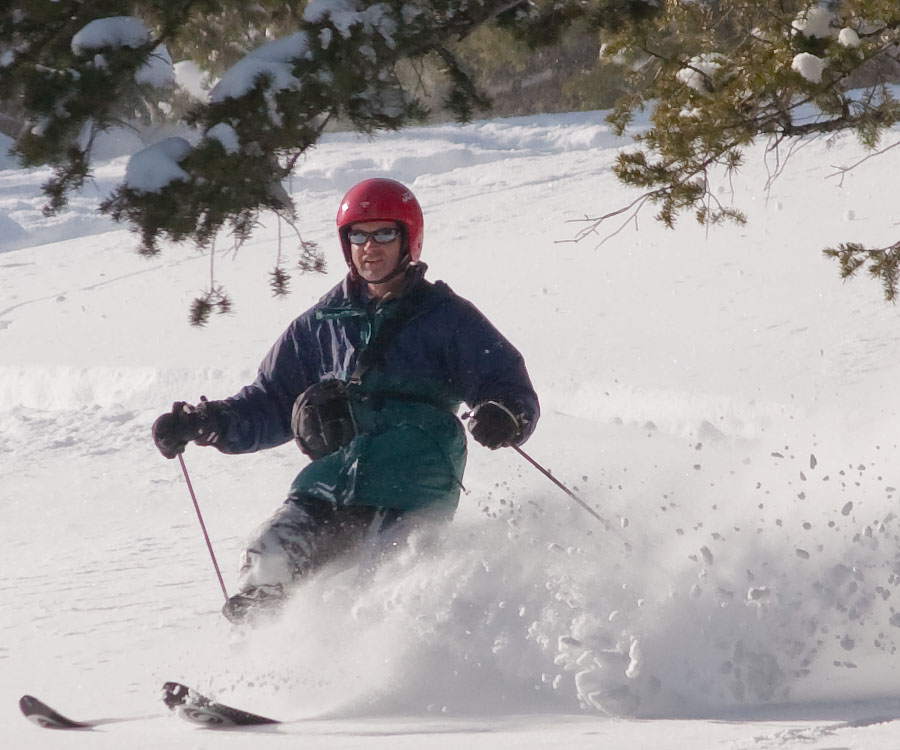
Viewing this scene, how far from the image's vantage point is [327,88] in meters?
5.15

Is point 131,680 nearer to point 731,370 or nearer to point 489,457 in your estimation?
point 489,457

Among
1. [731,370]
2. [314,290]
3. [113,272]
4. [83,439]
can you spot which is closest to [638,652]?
[731,370]

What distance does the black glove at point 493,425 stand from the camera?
422 centimetres

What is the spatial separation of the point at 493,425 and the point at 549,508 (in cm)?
70

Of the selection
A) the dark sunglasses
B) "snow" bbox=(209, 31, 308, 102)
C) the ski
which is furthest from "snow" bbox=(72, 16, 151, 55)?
the ski

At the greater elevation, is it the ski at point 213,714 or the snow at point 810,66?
the snow at point 810,66

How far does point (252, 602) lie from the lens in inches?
165

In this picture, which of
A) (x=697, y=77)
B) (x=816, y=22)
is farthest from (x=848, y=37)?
(x=697, y=77)

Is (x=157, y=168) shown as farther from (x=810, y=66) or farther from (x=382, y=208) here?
(x=810, y=66)

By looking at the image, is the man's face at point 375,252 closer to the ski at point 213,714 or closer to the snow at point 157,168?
the snow at point 157,168

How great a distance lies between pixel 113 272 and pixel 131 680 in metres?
12.6

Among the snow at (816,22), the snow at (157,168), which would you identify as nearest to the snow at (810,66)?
the snow at (816,22)

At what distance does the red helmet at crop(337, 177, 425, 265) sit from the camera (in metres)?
4.63

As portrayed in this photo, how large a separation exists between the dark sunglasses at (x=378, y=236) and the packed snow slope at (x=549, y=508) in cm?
105
